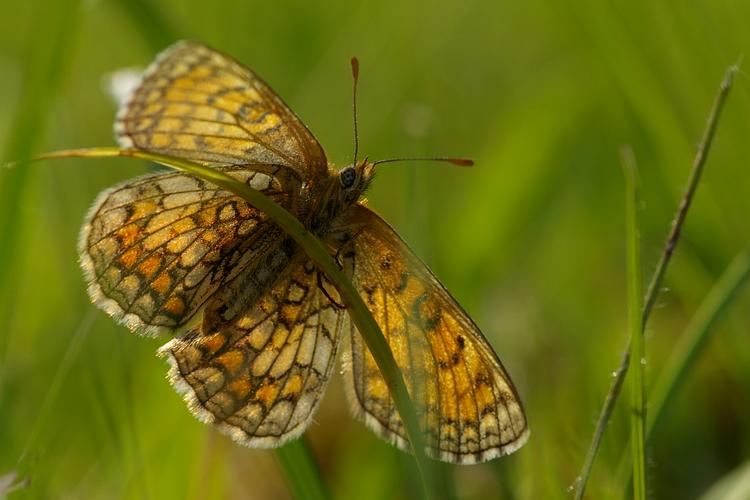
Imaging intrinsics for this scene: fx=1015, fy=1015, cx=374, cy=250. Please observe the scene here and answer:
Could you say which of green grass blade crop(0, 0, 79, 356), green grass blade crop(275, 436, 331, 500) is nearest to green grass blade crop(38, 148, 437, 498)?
green grass blade crop(275, 436, 331, 500)

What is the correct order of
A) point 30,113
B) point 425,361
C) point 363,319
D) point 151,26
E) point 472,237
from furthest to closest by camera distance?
point 472,237
point 151,26
point 30,113
point 425,361
point 363,319

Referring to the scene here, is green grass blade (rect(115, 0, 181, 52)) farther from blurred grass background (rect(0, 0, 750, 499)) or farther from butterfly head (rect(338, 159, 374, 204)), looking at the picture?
butterfly head (rect(338, 159, 374, 204))

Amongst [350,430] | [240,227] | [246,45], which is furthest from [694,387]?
[246,45]

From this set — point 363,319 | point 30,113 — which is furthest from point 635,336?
point 30,113

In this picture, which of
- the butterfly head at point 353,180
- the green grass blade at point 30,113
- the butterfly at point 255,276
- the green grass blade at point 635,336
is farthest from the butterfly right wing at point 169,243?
the green grass blade at point 635,336

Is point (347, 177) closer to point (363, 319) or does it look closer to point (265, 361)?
point (265, 361)
